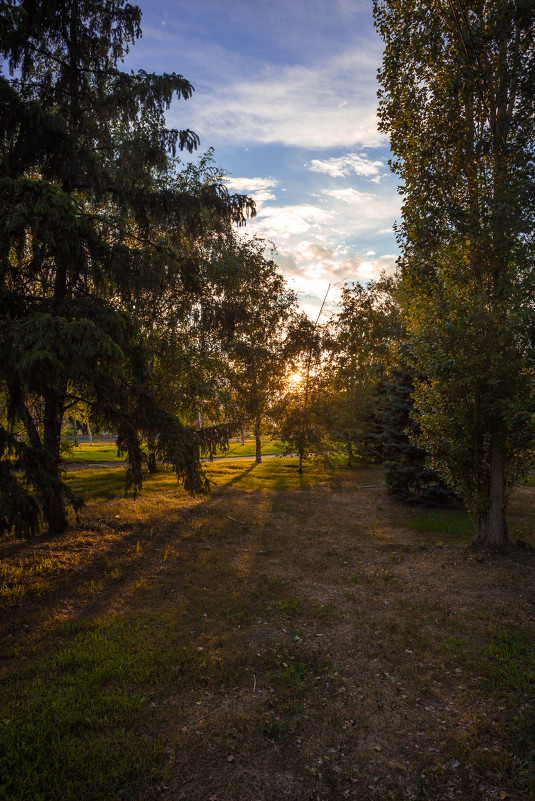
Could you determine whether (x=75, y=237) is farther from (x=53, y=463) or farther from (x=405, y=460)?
(x=405, y=460)

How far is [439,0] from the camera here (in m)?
9.85

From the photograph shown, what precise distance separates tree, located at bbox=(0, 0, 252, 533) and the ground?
1874 millimetres

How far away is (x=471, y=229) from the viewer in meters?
9.77

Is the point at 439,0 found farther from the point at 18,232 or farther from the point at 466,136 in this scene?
the point at 18,232

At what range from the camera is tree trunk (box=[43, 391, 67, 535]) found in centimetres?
680

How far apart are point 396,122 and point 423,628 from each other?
12127mm

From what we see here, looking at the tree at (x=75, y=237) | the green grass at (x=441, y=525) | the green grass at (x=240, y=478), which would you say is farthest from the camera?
the green grass at (x=240, y=478)

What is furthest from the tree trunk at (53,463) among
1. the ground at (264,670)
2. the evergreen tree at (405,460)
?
the evergreen tree at (405,460)

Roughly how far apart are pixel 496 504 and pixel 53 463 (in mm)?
10306

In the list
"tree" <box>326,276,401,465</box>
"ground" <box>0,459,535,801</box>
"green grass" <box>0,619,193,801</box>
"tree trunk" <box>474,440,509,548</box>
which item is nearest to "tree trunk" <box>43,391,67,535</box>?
"ground" <box>0,459,535,801</box>

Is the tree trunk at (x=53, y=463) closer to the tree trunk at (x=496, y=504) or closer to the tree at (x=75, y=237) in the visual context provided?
the tree at (x=75, y=237)

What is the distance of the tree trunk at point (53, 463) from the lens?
680 cm

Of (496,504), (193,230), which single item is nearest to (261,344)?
(193,230)

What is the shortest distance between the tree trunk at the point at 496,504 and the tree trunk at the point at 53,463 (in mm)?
9985
